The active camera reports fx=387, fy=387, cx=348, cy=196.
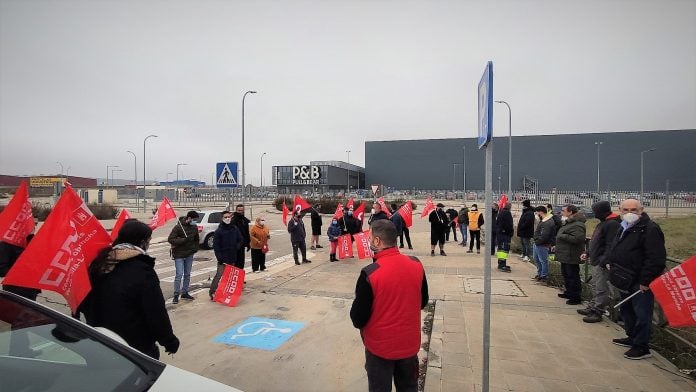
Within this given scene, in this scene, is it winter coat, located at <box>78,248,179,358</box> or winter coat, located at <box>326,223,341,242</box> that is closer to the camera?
winter coat, located at <box>78,248,179,358</box>

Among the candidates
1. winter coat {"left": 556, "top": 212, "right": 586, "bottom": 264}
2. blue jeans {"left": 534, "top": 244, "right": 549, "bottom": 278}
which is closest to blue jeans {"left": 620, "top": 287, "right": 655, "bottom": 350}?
winter coat {"left": 556, "top": 212, "right": 586, "bottom": 264}

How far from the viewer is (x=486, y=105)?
306 centimetres

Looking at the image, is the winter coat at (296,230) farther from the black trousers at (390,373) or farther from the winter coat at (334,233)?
the black trousers at (390,373)

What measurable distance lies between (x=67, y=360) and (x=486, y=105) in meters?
3.30

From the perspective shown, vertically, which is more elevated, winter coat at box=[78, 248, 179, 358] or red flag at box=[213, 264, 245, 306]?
winter coat at box=[78, 248, 179, 358]

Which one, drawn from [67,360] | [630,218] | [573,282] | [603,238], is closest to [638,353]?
[630,218]

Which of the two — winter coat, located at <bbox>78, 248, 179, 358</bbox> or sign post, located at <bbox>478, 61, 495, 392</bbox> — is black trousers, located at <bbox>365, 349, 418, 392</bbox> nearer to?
sign post, located at <bbox>478, 61, 495, 392</bbox>

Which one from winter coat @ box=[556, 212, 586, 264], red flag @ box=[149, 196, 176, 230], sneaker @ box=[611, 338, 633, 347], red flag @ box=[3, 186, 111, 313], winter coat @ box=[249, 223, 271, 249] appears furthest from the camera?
winter coat @ box=[249, 223, 271, 249]

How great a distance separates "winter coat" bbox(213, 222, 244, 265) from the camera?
7875 mm

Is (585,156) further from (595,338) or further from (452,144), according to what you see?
(595,338)

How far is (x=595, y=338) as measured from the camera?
5.30 metres

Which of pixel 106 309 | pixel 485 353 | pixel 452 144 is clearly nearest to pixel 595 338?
pixel 485 353

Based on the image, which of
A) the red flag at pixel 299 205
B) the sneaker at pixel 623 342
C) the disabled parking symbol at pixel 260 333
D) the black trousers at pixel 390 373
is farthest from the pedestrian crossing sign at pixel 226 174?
the sneaker at pixel 623 342

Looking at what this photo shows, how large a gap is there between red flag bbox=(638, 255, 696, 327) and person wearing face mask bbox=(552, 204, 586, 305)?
2.82m
